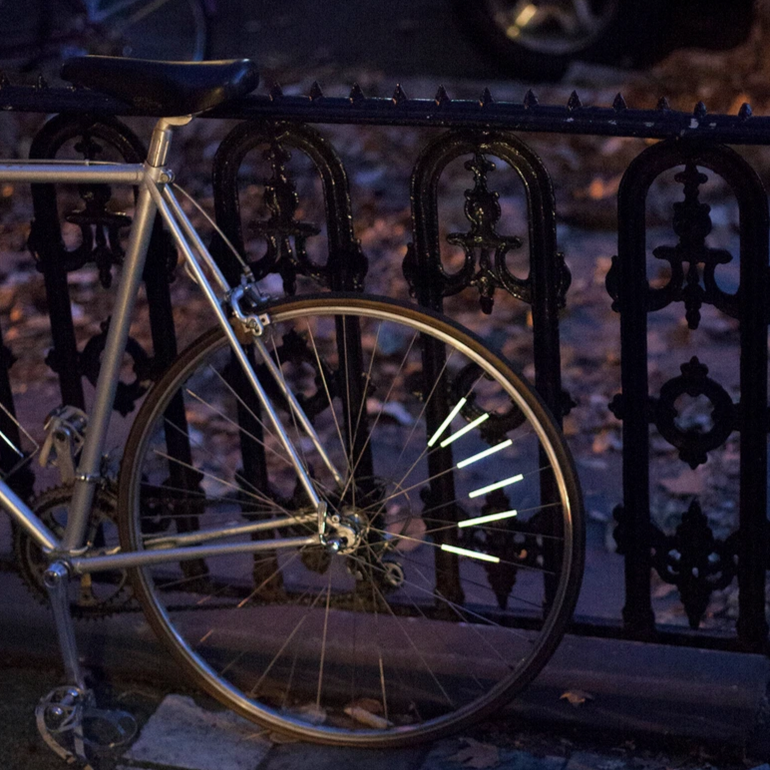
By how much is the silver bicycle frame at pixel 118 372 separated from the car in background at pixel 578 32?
22.7 ft

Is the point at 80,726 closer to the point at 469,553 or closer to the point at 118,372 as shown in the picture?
the point at 118,372

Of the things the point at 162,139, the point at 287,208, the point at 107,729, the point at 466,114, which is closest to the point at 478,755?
the point at 107,729

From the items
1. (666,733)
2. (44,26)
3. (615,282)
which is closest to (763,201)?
(615,282)

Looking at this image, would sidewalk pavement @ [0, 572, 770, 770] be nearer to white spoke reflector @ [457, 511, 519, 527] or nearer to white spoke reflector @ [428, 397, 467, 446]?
white spoke reflector @ [457, 511, 519, 527]

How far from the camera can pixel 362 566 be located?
3211 millimetres

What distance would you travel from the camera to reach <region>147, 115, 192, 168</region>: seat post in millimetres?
2824

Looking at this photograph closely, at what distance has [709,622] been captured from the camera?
3.83m

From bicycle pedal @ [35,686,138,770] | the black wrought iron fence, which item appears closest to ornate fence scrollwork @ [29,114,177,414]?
the black wrought iron fence

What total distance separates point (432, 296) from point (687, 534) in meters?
0.82

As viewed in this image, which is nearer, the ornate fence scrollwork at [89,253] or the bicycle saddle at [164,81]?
the bicycle saddle at [164,81]

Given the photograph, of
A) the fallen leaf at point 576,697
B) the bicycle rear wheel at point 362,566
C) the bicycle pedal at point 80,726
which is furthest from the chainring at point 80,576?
the fallen leaf at point 576,697

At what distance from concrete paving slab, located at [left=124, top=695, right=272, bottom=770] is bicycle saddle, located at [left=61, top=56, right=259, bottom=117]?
5.08ft

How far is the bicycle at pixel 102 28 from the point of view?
9.15 metres

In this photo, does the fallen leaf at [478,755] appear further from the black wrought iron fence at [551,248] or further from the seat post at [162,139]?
the seat post at [162,139]
